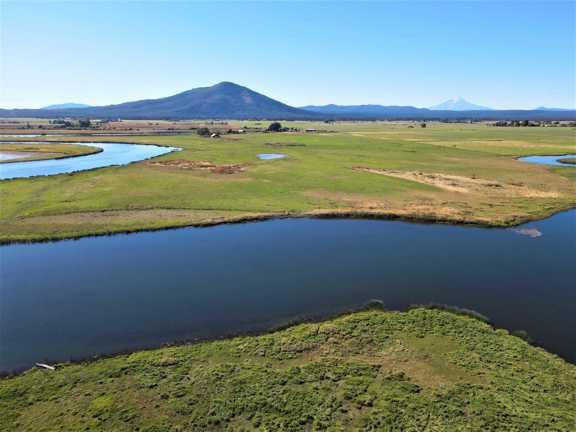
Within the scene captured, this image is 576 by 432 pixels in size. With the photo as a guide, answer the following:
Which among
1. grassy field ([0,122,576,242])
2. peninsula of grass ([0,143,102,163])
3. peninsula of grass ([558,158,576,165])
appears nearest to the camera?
grassy field ([0,122,576,242])

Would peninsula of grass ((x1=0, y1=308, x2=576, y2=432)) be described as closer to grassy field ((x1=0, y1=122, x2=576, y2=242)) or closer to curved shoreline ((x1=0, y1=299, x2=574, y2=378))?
curved shoreline ((x1=0, y1=299, x2=574, y2=378))

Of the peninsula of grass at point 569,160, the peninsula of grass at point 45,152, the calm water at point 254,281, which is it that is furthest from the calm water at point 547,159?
the peninsula of grass at point 45,152

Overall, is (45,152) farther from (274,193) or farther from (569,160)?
(569,160)

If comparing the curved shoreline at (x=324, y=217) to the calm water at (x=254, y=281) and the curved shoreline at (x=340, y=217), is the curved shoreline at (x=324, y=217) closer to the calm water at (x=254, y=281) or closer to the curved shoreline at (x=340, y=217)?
the curved shoreline at (x=340, y=217)

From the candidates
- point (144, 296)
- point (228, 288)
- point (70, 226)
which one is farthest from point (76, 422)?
point (70, 226)

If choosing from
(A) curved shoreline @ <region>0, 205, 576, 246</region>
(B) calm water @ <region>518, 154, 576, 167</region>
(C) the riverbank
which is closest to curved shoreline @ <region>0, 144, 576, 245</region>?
(A) curved shoreline @ <region>0, 205, 576, 246</region>

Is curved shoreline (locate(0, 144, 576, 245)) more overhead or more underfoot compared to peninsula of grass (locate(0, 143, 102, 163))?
more underfoot

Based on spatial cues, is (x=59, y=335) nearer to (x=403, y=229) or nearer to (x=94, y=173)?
(x=403, y=229)
